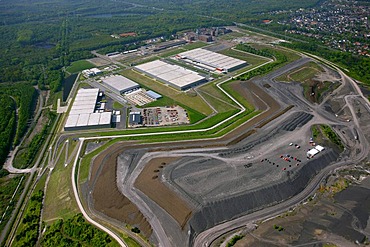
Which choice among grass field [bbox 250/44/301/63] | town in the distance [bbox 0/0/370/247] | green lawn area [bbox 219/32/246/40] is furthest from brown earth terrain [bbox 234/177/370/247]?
green lawn area [bbox 219/32/246/40]

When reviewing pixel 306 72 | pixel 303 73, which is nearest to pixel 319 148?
pixel 303 73

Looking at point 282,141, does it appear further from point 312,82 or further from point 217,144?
point 312,82

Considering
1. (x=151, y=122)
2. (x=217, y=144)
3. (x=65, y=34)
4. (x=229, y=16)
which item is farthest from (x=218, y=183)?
(x=229, y=16)

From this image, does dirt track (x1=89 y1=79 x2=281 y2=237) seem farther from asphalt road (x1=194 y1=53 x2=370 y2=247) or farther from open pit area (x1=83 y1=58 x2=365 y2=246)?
asphalt road (x1=194 y1=53 x2=370 y2=247)

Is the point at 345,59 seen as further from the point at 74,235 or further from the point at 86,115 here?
the point at 74,235

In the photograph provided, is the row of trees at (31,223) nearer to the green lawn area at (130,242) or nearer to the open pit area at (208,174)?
the open pit area at (208,174)

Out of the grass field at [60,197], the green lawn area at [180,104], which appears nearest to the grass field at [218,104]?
the green lawn area at [180,104]
